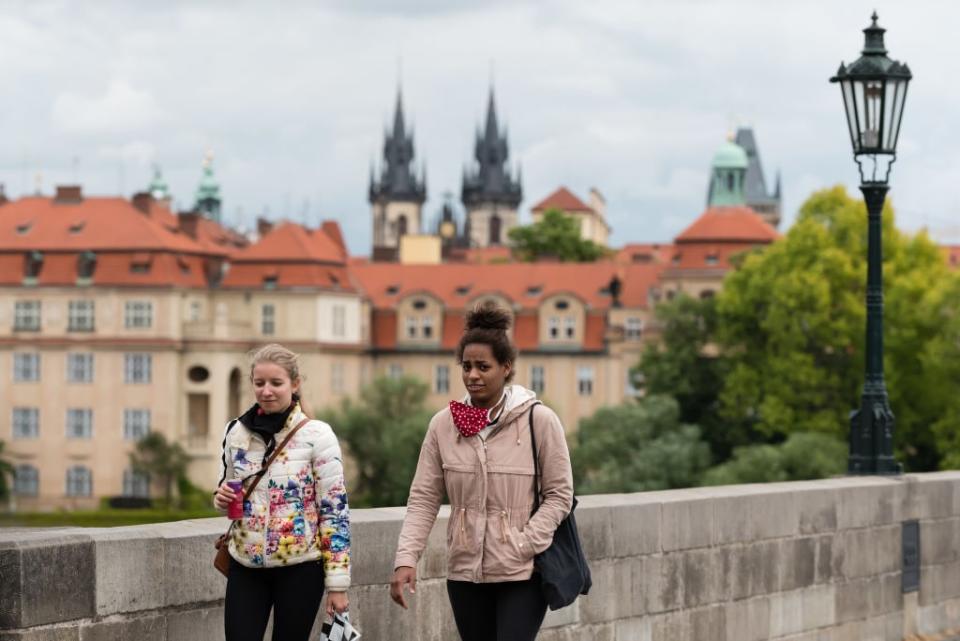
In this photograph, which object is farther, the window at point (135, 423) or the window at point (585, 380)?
the window at point (585, 380)

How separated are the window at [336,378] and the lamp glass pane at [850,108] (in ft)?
306

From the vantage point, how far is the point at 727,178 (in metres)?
137

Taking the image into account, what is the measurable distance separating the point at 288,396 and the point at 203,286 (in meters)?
101

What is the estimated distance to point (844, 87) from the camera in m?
16.3

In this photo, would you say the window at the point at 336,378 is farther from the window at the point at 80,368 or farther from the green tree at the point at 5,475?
the green tree at the point at 5,475

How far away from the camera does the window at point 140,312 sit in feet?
347

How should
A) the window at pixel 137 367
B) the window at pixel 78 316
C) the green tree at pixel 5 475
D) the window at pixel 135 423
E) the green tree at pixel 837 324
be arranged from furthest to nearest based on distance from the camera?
the window at pixel 78 316 → the window at pixel 137 367 → the window at pixel 135 423 → the green tree at pixel 5 475 → the green tree at pixel 837 324

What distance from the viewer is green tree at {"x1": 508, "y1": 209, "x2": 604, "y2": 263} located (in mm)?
142750

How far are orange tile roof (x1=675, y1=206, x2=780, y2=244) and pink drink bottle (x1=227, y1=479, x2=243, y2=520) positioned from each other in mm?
96948

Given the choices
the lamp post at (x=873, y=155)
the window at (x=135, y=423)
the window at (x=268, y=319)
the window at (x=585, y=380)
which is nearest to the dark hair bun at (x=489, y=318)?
the lamp post at (x=873, y=155)

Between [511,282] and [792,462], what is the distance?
4620 cm

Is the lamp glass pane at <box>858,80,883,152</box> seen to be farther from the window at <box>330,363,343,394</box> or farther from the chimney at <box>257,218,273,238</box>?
the chimney at <box>257,218,273,238</box>

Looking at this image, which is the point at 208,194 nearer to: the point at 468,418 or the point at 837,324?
the point at 837,324

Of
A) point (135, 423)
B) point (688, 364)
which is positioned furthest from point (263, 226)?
point (688, 364)
